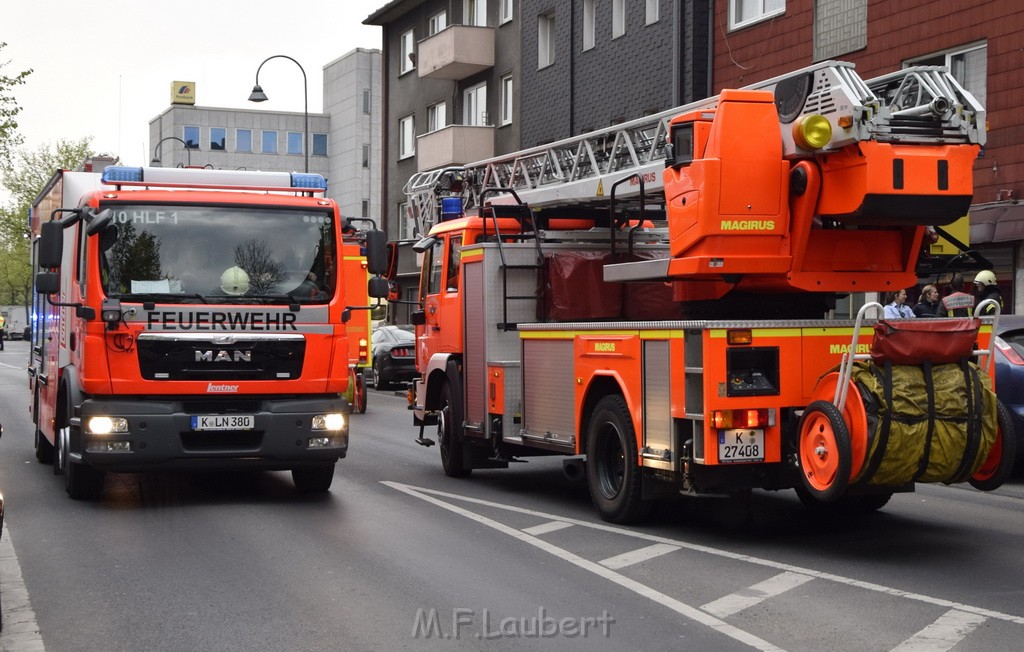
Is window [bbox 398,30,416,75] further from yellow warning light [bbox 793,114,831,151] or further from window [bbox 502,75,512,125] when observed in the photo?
yellow warning light [bbox 793,114,831,151]

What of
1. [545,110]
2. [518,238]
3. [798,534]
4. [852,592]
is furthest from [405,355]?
[852,592]

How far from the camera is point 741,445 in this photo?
9.16 metres

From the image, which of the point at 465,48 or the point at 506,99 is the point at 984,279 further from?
the point at 465,48

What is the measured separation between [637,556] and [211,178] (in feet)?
17.9

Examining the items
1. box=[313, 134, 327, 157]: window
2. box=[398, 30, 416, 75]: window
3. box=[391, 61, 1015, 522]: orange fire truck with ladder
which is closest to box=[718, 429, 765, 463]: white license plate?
box=[391, 61, 1015, 522]: orange fire truck with ladder

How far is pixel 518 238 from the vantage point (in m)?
13.0

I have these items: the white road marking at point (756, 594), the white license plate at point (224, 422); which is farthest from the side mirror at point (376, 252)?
the white road marking at point (756, 594)

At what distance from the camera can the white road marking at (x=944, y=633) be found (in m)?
6.44

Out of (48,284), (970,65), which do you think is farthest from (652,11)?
(48,284)

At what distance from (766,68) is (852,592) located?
19.6 metres

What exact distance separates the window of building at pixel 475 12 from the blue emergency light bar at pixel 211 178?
28.7 meters

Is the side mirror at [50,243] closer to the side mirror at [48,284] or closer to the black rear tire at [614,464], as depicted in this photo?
the side mirror at [48,284]

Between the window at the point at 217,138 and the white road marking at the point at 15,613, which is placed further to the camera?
the window at the point at 217,138

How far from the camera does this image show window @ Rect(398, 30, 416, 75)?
45.8m
